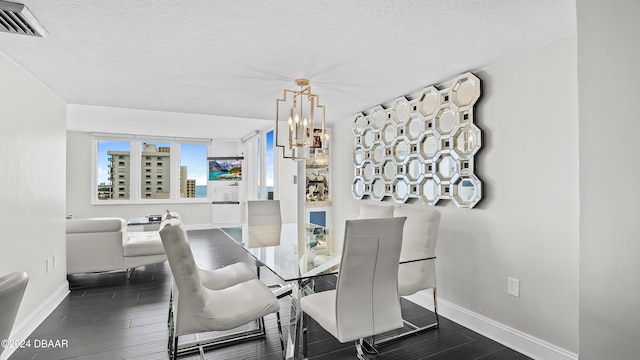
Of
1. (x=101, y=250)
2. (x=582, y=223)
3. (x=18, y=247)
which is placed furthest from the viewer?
(x=101, y=250)

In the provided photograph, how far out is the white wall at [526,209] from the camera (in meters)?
2.14

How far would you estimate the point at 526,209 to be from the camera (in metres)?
2.39

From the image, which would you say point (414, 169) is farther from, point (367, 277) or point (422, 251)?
point (367, 277)

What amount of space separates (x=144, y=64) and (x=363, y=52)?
1.72 metres

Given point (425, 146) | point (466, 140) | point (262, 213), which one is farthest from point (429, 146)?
point (262, 213)

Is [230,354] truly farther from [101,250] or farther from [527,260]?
[101,250]

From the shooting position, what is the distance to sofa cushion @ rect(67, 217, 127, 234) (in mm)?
3832

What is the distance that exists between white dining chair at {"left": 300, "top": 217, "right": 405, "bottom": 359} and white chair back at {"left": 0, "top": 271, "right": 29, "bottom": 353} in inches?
50.6

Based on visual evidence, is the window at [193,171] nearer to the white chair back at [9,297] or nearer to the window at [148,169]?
the window at [148,169]

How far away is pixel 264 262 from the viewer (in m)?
2.26

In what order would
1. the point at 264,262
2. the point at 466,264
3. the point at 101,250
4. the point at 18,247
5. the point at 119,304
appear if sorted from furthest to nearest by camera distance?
the point at 101,250, the point at 119,304, the point at 466,264, the point at 18,247, the point at 264,262

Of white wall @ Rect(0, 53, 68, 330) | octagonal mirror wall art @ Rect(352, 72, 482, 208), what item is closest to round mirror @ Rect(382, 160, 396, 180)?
octagonal mirror wall art @ Rect(352, 72, 482, 208)

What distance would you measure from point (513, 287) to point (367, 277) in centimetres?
135

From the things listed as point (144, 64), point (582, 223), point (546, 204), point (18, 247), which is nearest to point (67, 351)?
point (18, 247)
